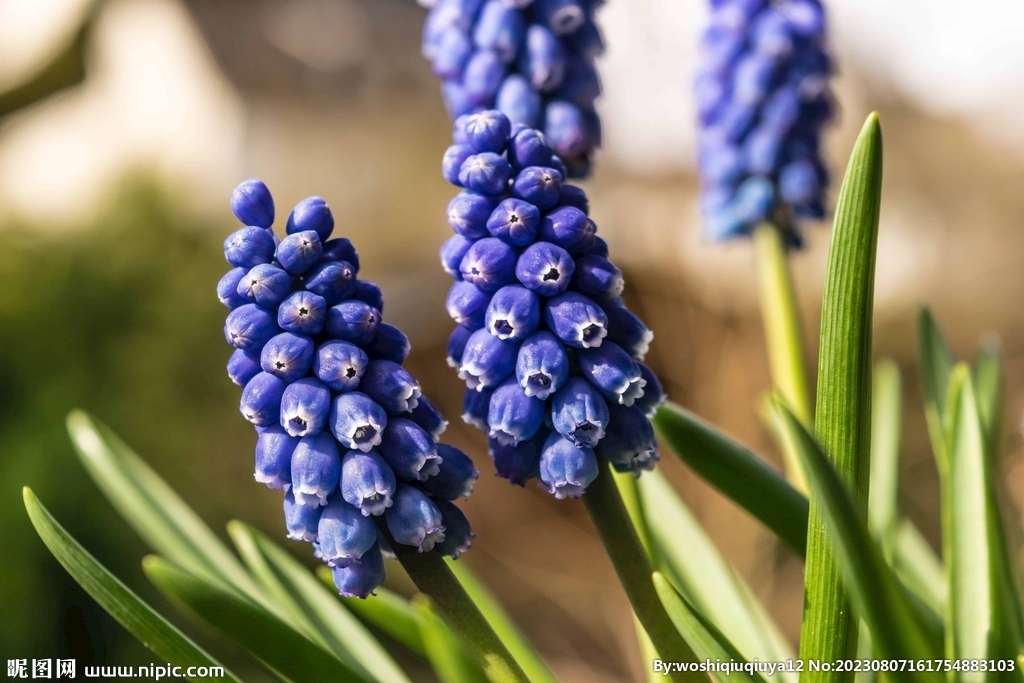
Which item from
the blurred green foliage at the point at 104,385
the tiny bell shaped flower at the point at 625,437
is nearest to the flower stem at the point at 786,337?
the tiny bell shaped flower at the point at 625,437

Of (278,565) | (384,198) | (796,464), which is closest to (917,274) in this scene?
(384,198)

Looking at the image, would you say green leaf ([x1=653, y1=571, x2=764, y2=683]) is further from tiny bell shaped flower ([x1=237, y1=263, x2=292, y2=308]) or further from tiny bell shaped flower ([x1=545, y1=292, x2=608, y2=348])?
tiny bell shaped flower ([x1=237, y1=263, x2=292, y2=308])

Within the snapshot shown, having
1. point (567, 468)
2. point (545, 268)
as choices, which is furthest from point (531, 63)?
point (567, 468)

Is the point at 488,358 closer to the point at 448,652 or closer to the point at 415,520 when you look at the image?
the point at 415,520

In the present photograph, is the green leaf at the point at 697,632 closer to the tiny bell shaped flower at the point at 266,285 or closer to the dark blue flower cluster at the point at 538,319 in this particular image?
the dark blue flower cluster at the point at 538,319

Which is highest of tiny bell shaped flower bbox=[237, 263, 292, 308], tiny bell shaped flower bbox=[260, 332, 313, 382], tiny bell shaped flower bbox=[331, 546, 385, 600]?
tiny bell shaped flower bbox=[237, 263, 292, 308]

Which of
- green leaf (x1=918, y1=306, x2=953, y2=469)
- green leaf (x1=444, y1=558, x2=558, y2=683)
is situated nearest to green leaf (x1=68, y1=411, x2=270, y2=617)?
green leaf (x1=444, y1=558, x2=558, y2=683)

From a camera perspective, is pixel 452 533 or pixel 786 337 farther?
pixel 786 337
